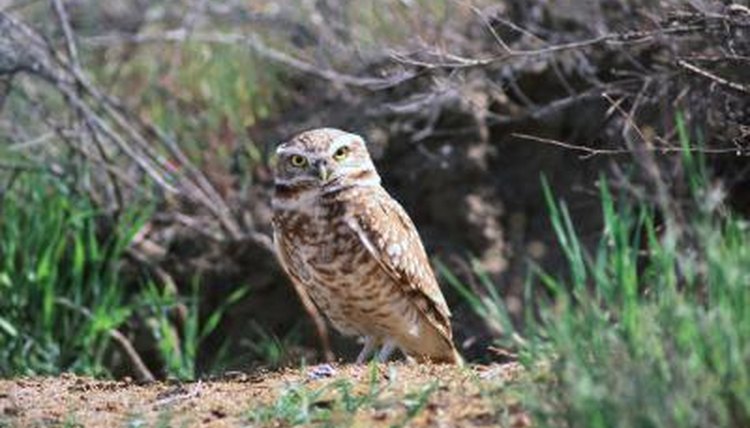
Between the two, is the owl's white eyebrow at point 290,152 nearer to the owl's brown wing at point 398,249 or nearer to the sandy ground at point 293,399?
the owl's brown wing at point 398,249

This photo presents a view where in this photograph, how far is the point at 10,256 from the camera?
27.4 feet

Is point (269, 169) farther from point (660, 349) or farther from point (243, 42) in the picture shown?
point (660, 349)

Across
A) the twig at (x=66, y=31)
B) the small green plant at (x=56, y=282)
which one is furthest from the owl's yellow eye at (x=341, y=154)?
the twig at (x=66, y=31)

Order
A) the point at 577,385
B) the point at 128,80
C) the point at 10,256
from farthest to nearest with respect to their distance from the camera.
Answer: the point at 128,80, the point at 10,256, the point at 577,385

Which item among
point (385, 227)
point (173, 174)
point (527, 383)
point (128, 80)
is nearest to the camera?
point (527, 383)

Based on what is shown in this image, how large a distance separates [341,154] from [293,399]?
1861 millimetres

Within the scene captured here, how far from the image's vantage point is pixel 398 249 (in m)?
6.40

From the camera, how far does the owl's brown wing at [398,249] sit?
634 centimetres

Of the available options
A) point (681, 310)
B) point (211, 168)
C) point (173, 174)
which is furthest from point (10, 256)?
point (681, 310)

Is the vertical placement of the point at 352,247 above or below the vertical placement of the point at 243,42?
below

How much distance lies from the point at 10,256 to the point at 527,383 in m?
4.70

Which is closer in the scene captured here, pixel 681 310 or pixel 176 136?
pixel 681 310

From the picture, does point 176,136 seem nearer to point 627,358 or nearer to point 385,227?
point 385,227

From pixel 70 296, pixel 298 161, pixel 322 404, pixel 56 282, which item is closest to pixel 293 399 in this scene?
pixel 322 404
